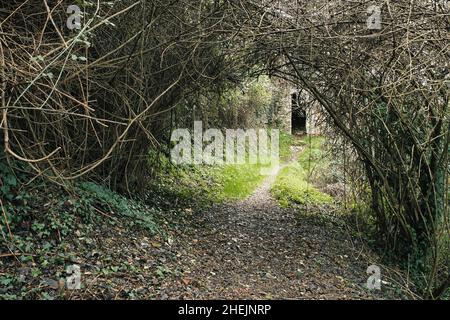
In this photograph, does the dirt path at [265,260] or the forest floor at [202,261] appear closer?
the forest floor at [202,261]

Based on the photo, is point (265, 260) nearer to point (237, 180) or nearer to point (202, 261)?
point (202, 261)

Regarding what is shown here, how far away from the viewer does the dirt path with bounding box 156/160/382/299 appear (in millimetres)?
4422

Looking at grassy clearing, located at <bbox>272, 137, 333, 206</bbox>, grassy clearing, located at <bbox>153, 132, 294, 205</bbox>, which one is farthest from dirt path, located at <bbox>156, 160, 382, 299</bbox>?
grassy clearing, located at <bbox>272, 137, 333, 206</bbox>

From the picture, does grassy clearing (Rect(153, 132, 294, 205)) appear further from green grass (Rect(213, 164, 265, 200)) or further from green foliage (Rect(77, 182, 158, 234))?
green foliage (Rect(77, 182, 158, 234))

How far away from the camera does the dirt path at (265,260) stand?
174 inches

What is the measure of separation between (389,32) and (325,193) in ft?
24.9

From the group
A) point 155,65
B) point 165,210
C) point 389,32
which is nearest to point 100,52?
point 155,65

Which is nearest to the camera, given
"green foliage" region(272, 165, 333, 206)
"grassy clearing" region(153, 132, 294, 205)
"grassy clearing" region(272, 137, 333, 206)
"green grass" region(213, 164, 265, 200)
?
"grassy clearing" region(153, 132, 294, 205)

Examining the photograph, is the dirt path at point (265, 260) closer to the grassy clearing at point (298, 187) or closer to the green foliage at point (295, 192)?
the grassy clearing at point (298, 187)

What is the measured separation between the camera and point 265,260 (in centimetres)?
568

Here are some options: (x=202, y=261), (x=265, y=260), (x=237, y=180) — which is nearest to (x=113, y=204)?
(x=202, y=261)

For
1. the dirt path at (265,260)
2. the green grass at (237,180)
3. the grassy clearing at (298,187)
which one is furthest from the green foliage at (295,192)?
the dirt path at (265,260)

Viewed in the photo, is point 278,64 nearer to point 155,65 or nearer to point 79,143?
point 155,65

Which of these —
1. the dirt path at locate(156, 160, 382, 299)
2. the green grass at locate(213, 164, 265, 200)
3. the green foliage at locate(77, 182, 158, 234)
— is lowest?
the dirt path at locate(156, 160, 382, 299)
